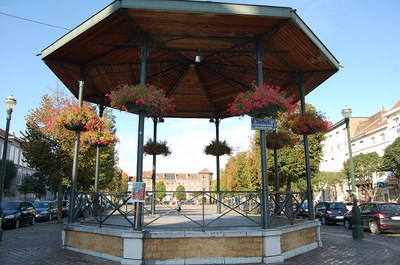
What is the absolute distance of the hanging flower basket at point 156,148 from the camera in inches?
619

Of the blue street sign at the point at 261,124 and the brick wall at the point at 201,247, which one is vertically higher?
the blue street sign at the point at 261,124

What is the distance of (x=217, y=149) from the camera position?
16.0 meters

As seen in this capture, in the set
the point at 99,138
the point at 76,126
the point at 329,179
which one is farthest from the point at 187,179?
the point at 76,126

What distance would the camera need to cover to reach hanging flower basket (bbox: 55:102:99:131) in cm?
1062

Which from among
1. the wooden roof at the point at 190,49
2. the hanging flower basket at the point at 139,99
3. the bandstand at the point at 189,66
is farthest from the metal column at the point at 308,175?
the hanging flower basket at the point at 139,99

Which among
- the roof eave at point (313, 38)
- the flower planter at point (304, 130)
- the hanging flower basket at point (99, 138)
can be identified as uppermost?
the roof eave at point (313, 38)

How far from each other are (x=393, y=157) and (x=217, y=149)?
2285 centimetres

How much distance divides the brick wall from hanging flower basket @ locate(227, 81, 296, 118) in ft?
11.0

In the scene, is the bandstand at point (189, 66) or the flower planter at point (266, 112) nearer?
the bandstand at point (189, 66)

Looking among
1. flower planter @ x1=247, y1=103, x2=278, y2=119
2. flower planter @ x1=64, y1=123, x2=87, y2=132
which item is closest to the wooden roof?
flower planter @ x1=247, y1=103, x2=278, y2=119

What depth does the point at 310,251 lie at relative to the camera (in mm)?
10297

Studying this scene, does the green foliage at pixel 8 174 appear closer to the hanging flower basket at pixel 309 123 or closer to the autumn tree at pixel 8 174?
the autumn tree at pixel 8 174

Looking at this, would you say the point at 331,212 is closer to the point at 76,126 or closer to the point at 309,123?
the point at 309,123

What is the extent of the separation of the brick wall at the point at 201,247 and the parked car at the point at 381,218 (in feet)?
35.3
